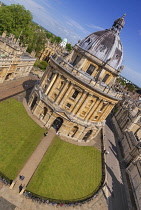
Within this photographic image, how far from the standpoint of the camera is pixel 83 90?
38688 millimetres

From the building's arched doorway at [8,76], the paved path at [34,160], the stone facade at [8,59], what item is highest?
the stone facade at [8,59]

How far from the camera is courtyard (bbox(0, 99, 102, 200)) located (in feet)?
91.0

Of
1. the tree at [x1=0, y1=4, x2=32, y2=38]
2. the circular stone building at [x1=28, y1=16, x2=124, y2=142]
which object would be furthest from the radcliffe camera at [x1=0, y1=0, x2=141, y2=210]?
the tree at [x1=0, y1=4, x2=32, y2=38]

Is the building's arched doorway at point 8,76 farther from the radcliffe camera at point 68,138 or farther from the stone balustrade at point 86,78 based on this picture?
the stone balustrade at point 86,78

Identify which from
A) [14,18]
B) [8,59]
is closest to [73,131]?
[8,59]

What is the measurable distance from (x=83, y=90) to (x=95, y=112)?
279 inches

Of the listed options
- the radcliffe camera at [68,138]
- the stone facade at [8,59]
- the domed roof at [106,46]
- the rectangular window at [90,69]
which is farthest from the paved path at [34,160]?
the stone facade at [8,59]

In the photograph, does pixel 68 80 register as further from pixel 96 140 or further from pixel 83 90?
pixel 96 140

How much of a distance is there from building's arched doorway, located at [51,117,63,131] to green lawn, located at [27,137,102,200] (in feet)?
12.0

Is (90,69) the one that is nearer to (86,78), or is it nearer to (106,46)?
(86,78)

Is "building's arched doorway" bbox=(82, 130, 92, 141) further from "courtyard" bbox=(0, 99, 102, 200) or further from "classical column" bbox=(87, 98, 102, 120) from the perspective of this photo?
"classical column" bbox=(87, 98, 102, 120)

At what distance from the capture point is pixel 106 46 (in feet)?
138

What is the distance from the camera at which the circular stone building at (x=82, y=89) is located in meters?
39.1

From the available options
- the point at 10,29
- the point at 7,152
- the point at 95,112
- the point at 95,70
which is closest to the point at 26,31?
the point at 10,29
